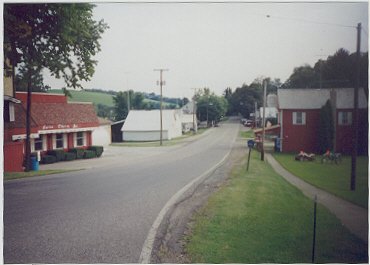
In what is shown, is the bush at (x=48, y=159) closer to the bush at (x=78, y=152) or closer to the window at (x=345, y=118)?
the bush at (x=78, y=152)

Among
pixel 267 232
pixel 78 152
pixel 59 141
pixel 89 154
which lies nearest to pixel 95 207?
pixel 89 154

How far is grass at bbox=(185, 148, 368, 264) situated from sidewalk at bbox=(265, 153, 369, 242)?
19 centimetres

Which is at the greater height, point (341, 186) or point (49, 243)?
A: point (341, 186)

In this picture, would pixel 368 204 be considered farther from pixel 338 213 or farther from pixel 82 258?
pixel 82 258

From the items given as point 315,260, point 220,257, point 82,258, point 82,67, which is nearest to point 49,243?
point 82,258

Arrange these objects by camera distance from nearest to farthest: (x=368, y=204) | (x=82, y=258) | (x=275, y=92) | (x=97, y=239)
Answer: (x=82, y=258)
(x=97, y=239)
(x=368, y=204)
(x=275, y=92)

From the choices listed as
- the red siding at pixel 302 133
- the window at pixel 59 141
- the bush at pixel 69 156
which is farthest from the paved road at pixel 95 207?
the red siding at pixel 302 133

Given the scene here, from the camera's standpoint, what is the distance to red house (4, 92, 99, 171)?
7.26 metres

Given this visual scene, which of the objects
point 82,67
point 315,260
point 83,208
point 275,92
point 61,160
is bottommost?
point 315,260

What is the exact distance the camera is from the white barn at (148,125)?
853 cm

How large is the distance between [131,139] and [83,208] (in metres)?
2.46

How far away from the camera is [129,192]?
840cm

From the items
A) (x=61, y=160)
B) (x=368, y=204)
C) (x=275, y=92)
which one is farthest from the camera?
(x=61, y=160)

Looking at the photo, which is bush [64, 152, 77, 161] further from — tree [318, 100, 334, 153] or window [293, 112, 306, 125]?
tree [318, 100, 334, 153]
